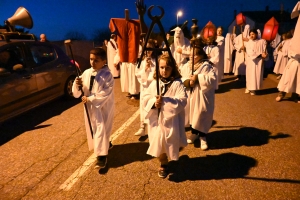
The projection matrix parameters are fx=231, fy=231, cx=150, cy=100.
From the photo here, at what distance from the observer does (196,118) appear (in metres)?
3.93

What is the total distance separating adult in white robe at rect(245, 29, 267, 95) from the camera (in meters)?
7.06

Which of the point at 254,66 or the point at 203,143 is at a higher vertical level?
the point at 254,66

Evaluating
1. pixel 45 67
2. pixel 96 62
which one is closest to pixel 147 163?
pixel 96 62

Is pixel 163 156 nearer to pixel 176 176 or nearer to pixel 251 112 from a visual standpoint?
pixel 176 176

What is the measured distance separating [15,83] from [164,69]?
388cm

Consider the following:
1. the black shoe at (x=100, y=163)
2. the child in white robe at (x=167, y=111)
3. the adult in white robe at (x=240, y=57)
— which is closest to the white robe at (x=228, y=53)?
the adult in white robe at (x=240, y=57)

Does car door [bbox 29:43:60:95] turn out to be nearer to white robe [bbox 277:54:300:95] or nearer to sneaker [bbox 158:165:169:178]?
sneaker [bbox 158:165:169:178]

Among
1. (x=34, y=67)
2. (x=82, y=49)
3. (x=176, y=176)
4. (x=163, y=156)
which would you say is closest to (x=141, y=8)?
(x=163, y=156)

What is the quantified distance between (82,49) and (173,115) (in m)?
14.7

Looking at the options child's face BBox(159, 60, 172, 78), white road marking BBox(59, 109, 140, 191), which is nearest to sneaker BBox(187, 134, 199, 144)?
white road marking BBox(59, 109, 140, 191)

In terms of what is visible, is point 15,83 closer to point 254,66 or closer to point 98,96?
point 98,96

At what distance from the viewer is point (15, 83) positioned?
16.8 feet

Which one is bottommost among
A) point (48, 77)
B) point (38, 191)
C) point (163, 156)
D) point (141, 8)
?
point (38, 191)

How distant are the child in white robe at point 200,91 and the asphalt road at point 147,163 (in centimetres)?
44
